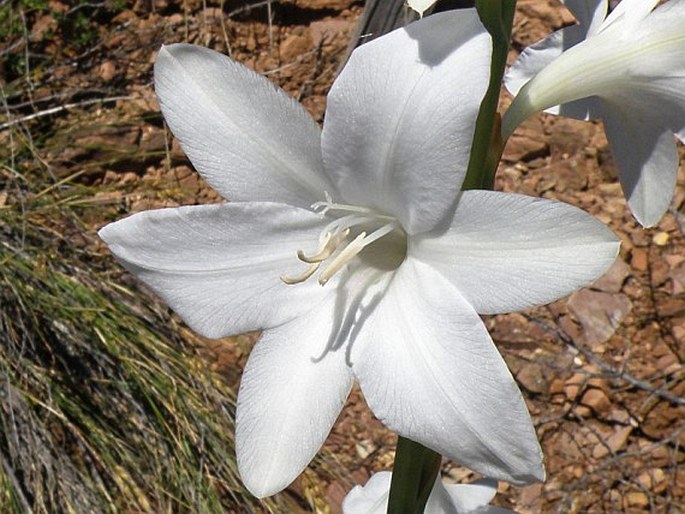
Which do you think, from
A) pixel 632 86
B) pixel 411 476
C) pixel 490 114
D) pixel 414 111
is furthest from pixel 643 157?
pixel 411 476

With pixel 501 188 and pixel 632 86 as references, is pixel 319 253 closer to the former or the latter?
pixel 632 86

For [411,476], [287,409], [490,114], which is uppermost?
[490,114]

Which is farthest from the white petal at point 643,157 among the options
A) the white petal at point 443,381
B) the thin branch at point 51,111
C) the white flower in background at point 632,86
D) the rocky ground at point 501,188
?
the thin branch at point 51,111

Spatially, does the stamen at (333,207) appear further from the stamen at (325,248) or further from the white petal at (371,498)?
the white petal at (371,498)

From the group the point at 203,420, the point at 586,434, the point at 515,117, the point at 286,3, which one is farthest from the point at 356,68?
the point at 286,3

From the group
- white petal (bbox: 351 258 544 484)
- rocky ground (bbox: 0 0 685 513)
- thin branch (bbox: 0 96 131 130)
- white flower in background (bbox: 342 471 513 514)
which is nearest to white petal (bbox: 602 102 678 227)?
white petal (bbox: 351 258 544 484)

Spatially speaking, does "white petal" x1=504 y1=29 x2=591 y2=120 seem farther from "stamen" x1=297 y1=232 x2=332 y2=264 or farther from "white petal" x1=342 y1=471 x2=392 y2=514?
"white petal" x1=342 y1=471 x2=392 y2=514
